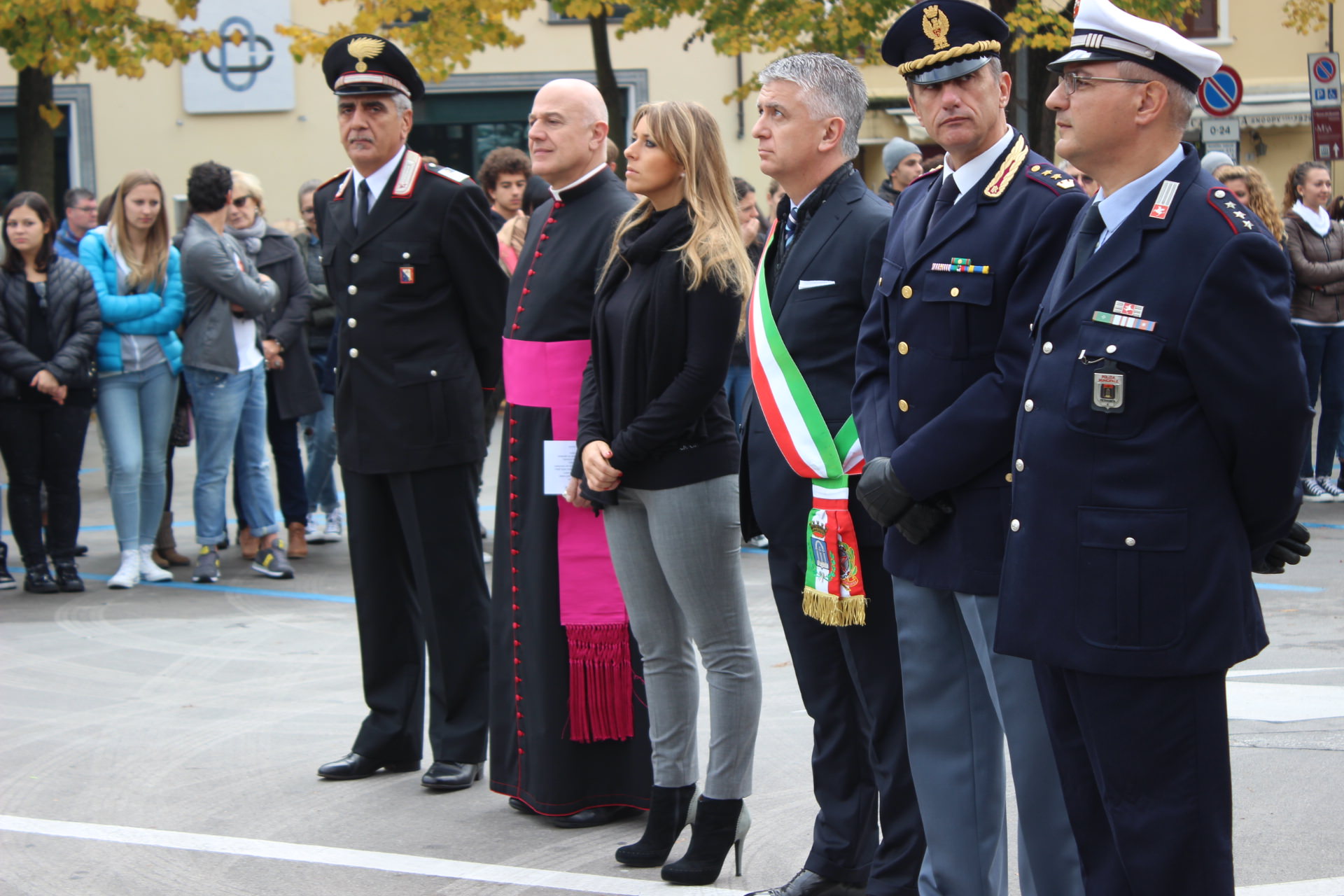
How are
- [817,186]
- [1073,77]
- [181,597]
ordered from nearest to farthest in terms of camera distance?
[1073,77] → [817,186] → [181,597]

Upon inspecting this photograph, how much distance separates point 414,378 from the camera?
4938 mm

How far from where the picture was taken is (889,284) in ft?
10.9

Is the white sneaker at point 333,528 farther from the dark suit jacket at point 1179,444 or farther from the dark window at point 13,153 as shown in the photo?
the dark window at point 13,153

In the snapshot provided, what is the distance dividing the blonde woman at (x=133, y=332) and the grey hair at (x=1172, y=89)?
6643mm

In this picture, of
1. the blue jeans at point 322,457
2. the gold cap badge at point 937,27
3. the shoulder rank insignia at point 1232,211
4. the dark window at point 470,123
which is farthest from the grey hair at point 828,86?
the dark window at point 470,123

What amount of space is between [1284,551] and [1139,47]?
3.14 ft

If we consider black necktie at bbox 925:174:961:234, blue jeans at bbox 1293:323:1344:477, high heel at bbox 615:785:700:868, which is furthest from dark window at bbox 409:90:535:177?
black necktie at bbox 925:174:961:234

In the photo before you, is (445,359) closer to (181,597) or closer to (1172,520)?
(1172,520)

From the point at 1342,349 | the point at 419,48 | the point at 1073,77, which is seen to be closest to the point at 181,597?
the point at 1073,77

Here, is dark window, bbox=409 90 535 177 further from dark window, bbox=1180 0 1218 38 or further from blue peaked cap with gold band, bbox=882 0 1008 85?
blue peaked cap with gold band, bbox=882 0 1008 85

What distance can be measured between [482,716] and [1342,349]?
731cm

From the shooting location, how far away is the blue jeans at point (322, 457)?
921 cm

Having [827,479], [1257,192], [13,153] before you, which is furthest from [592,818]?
[13,153]

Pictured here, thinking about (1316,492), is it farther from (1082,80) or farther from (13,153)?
(13,153)
